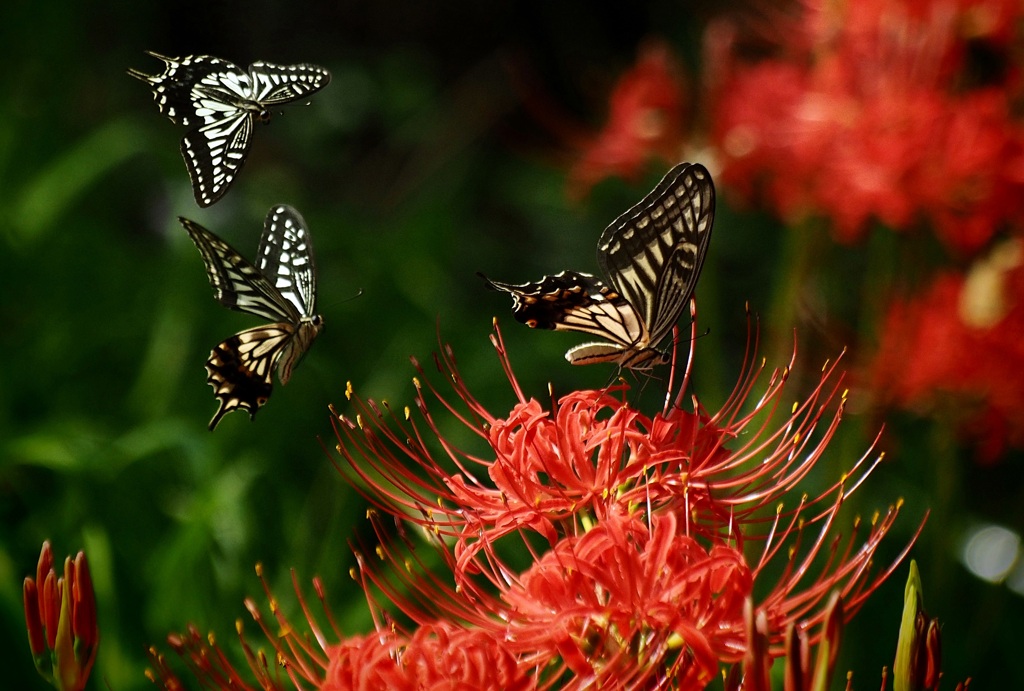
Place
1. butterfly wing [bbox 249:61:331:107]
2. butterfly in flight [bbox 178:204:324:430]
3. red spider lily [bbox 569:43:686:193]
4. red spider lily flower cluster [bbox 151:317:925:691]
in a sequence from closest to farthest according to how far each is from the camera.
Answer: red spider lily flower cluster [bbox 151:317:925:691]
butterfly wing [bbox 249:61:331:107]
butterfly in flight [bbox 178:204:324:430]
red spider lily [bbox 569:43:686:193]

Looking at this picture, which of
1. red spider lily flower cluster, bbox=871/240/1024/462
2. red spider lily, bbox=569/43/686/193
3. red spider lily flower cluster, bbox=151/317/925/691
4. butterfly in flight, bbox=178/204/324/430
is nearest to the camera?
red spider lily flower cluster, bbox=151/317/925/691

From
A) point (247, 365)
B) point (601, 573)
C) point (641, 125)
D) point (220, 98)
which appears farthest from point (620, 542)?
point (641, 125)

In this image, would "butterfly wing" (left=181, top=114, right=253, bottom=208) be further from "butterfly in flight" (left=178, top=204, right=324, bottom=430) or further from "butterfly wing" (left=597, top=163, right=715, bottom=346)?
"butterfly wing" (left=597, top=163, right=715, bottom=346)

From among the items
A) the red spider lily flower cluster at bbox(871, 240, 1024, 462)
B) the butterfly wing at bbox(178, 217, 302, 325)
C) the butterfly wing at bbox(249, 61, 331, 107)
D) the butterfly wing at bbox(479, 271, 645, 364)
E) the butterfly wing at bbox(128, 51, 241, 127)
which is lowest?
the red spider lily flower cluster at bbox(871, 240, 1024, 462)

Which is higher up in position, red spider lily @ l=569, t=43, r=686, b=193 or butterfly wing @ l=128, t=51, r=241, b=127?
butterfly wing @ l=128, t=51, r=241, b=127

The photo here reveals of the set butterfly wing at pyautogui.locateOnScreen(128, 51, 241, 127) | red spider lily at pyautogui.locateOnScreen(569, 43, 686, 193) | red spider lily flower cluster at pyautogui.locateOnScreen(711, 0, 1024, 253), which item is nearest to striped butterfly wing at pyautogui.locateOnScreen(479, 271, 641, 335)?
butterfly wing at pyautogui.locateOnScreen(128, 51, 241, 127)

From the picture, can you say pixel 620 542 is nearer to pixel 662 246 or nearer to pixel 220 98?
pixel 662 246

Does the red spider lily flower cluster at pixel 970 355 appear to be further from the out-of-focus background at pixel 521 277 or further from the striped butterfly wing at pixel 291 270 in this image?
the striped butterfly wing at pixel 291 270

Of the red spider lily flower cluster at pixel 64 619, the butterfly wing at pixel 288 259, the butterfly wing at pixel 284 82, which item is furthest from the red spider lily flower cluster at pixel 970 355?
the red spider lily flower cluster at pixel 64 619
